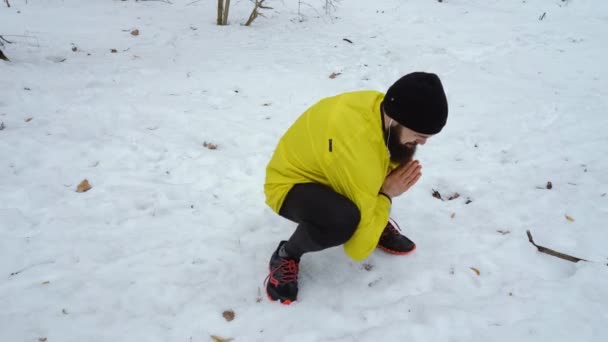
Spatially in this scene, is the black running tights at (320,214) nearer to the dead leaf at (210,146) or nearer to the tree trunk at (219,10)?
the dead leaf at (210,146)

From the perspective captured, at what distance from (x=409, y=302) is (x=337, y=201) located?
2.51 ft

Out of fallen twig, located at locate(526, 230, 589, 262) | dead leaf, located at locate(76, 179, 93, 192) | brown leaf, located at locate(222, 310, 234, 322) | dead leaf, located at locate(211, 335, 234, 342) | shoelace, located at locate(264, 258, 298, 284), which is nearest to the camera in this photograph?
dead leaf, located at locate(211, 335, 234, 342)

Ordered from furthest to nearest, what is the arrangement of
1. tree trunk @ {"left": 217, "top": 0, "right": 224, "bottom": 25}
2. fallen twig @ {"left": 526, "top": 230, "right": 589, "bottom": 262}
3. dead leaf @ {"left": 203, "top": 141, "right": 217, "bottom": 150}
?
1. tree trunk @ {"left": 217, "top": 0, "right": 224, "bottom": 25}
2. dead leaf @ {"left": 203, "top": 141, "right": 217, "bottom": 150}
3. fallen twig @ {"left": 526, "top": 230, "right": 589, "bottom": 262}

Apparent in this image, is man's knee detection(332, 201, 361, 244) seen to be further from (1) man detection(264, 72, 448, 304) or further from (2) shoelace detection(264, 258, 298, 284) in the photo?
(2) shoelace detection(264, 258, 298, 284)

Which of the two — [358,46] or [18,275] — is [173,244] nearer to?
[18,275]

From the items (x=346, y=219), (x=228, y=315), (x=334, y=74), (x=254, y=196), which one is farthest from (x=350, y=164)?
(x=334, y=74)

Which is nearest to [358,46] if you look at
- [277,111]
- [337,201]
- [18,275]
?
[277,111]

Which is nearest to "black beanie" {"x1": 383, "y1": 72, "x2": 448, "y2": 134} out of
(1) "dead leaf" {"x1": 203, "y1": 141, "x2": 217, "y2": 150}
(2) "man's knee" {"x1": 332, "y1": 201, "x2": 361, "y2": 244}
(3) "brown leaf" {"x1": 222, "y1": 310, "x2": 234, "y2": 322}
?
(2) "man's knee" {"x1": 332, "y1": 201, "x2": 361, "y2": 244}

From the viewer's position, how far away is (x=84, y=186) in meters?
3.04

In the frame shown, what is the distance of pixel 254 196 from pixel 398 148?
1.52 m

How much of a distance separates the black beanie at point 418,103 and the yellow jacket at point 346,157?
0.15 metres

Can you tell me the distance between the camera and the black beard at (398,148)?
73.4 inches

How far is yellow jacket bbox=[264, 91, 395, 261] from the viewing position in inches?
71.7

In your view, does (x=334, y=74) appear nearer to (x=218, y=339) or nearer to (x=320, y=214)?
(x=320, y=214)
